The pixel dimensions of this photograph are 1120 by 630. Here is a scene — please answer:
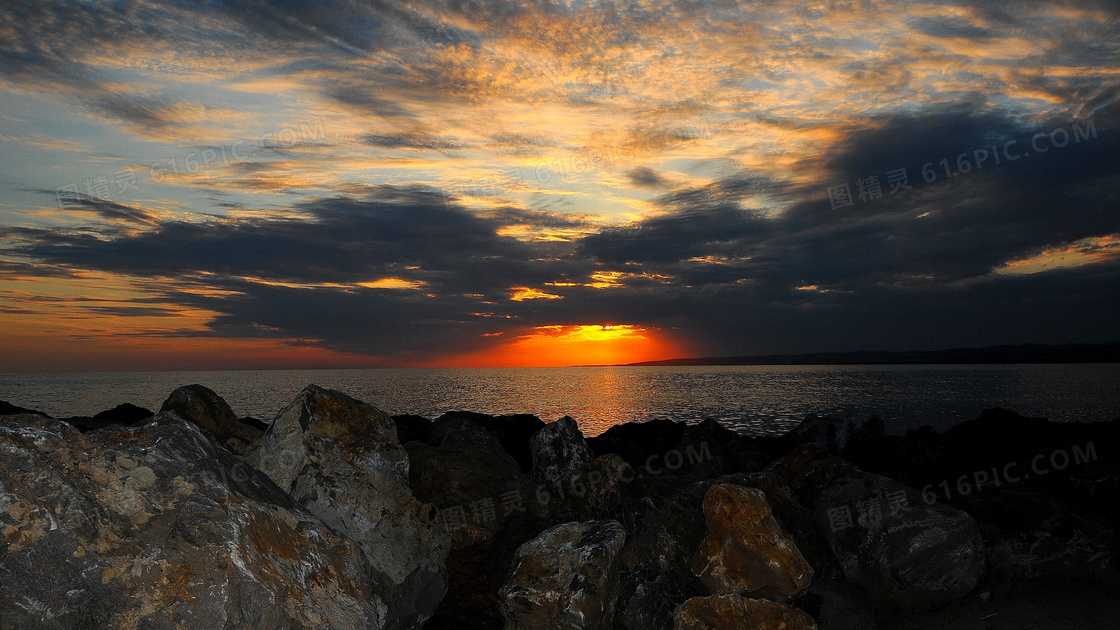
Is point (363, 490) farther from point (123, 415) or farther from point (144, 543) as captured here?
point (123, 415)

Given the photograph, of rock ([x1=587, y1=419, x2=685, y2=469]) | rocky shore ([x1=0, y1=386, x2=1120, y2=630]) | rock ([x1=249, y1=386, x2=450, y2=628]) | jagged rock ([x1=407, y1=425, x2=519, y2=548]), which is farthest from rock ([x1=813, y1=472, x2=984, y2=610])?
rock ([x1=587, y1=419, x2=685, y2=469])

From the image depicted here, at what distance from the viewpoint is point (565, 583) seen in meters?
6.45

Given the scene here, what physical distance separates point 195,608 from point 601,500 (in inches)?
230

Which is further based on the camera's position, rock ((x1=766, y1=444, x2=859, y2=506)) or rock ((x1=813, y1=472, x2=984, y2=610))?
rock ((x1=766, y1=444, x2=859, y2=506))

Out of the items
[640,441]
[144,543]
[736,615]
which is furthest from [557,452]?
[640,441]

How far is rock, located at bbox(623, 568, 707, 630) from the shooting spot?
6.71 m

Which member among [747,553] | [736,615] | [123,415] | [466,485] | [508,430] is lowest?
[736,615]

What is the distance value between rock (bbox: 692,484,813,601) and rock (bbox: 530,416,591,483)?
2990 millimetres

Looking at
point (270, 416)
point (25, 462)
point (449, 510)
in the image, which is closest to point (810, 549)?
point (449, 510)

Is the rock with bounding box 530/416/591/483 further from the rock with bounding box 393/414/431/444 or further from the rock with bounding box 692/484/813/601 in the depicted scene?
the rock with bounding box 393/414/431/444

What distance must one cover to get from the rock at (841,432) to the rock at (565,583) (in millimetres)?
13245

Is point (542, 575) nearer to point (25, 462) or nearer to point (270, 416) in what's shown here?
point (25, 462)

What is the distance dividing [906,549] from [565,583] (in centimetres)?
429

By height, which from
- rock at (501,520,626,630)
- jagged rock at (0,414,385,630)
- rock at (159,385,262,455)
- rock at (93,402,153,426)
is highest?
rock at (93,402,153,426)
